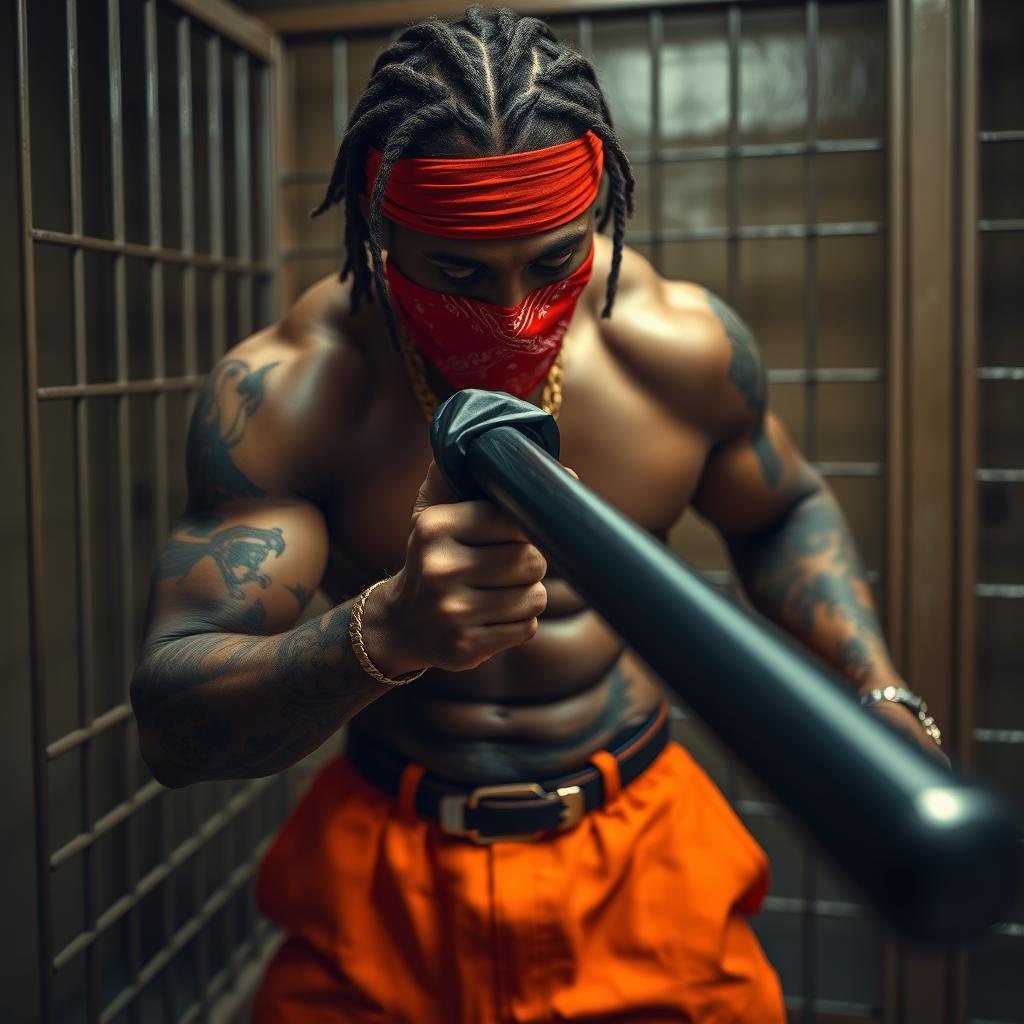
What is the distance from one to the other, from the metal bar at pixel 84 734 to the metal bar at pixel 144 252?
0.57m

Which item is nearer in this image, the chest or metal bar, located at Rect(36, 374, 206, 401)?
the chest

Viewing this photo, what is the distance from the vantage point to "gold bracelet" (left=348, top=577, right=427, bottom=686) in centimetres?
71

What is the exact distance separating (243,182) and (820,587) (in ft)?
3.71

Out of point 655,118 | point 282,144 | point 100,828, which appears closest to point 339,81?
point 282,144

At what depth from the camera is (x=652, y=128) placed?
5.40 ft

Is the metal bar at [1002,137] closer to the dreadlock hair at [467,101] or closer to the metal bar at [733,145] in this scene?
the metal bar at [733,145]

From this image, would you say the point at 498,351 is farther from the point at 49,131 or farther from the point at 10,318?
the point at 49,131

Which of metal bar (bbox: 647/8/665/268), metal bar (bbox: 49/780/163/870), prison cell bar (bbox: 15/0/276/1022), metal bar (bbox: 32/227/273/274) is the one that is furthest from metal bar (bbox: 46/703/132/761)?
metal bar (bbox: 647/8/665/268)

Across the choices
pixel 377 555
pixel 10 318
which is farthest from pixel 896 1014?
pixel 10 318

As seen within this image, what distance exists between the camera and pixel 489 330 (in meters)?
0.85

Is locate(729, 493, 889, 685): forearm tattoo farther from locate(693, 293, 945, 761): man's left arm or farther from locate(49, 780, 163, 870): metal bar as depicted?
locate(49, 780, 163, 870): metal bar

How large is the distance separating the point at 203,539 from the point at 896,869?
743mm

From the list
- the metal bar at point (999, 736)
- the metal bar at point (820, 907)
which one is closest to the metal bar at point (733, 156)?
the metal bar at point (820, 907)

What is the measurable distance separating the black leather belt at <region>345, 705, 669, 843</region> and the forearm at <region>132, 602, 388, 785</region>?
0.25 meters
